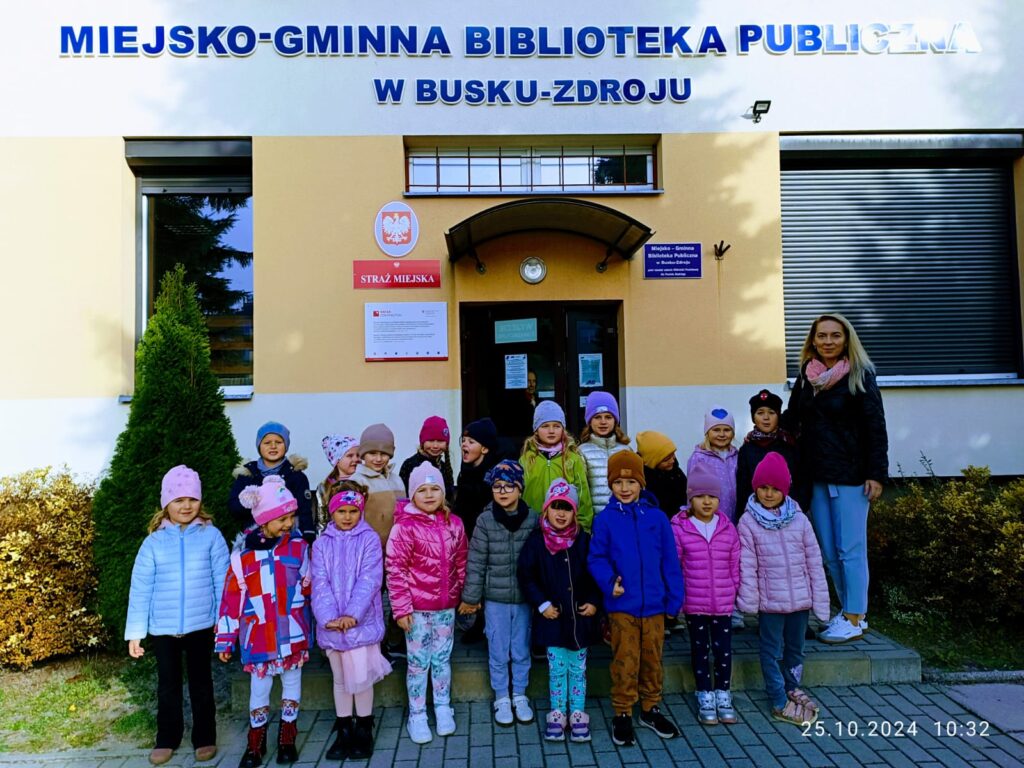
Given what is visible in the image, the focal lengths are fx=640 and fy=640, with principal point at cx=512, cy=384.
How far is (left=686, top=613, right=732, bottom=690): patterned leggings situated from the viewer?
11.6 feet

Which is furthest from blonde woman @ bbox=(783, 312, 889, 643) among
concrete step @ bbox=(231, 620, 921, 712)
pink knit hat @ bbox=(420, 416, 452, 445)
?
pink knit hat @ bbox=(420, 416, 452, 445)

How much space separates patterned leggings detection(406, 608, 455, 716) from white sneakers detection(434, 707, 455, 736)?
0.03 metres

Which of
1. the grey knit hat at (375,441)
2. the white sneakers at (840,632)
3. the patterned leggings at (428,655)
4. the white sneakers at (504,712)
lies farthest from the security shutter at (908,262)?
the patterned leggings at (428,655)

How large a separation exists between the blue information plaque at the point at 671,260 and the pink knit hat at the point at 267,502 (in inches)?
169

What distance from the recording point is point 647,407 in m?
6.37

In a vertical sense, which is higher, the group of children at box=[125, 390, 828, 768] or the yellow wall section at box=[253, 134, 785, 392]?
the yellow wall section at box=[253, 134, 785, 392]

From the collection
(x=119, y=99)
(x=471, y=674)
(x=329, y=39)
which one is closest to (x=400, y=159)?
(x=329, y=39)

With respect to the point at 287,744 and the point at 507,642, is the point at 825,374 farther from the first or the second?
the point at 287,744

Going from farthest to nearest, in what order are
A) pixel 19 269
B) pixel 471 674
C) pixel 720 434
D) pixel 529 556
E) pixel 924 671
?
pixel 19 269
pixel 720 434
pixel 924 671
pixel 471 674
pixel 529 556

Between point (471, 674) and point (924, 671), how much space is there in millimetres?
2889

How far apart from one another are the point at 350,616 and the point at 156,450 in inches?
84.1

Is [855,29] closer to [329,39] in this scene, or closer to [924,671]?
[329,39]

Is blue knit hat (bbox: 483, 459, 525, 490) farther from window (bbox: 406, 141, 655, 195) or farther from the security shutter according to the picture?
the security shutter

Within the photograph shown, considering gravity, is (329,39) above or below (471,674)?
above
